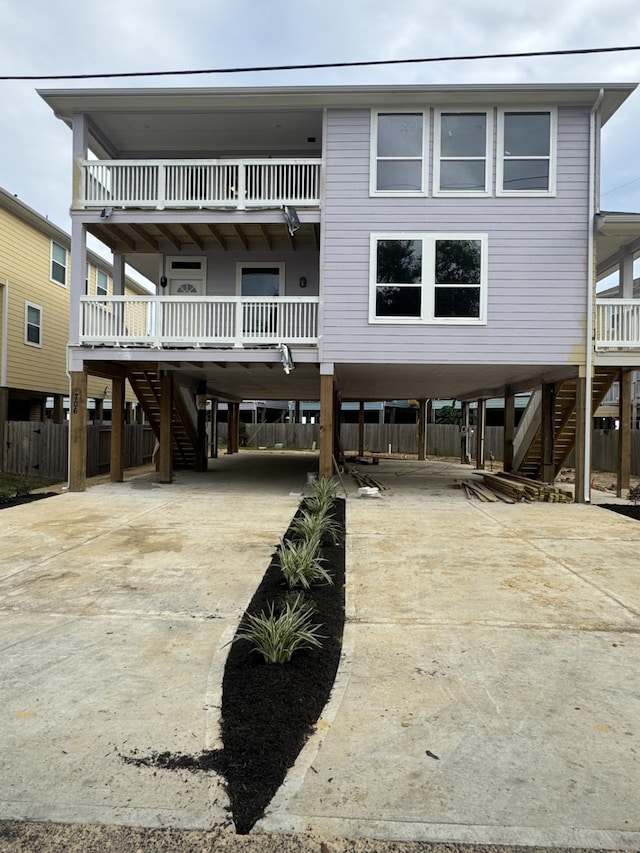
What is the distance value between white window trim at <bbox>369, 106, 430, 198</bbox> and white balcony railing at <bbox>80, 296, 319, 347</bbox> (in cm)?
257

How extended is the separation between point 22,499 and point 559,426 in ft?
40.6

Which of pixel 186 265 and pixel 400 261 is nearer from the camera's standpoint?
pixel 400 261

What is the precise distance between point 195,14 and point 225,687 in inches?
450

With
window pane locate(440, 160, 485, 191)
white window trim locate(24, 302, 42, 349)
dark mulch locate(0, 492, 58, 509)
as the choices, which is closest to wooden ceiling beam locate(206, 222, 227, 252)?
window pane locate(440, 160, 485, 191)

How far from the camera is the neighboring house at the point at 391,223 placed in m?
10.1

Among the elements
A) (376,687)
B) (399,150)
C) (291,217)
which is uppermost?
(399,150)

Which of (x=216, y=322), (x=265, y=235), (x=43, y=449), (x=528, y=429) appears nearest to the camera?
(x=216, y=322)

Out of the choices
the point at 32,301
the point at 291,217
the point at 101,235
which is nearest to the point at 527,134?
the point at 291,217

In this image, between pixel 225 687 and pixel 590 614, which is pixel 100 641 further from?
pixel 590 614

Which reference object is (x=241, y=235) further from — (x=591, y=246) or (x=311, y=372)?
(x=591, y=246)

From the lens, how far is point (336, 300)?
34.3 feet

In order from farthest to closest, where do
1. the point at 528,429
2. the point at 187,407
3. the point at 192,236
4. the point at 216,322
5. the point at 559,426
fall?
the point at 528,429 → the point at 187,407 → the point at 559,426 → the point at 192,236 → the point at 216,322

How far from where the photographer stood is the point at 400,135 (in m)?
10.4

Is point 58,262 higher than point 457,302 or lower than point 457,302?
higher
